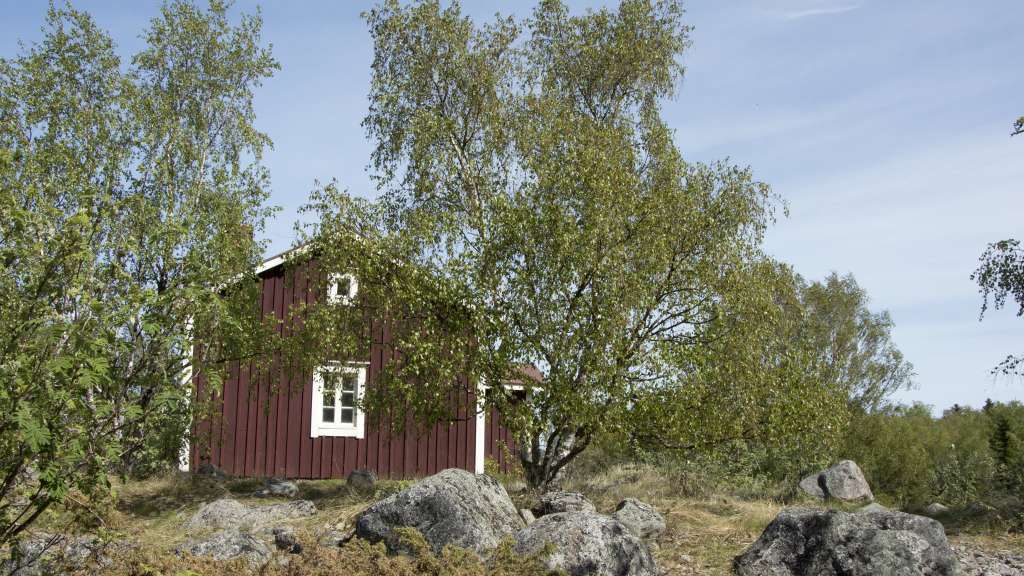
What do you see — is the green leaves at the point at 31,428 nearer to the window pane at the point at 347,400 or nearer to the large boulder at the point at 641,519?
the large boulder at the point at 641,519

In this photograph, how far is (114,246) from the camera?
909cm

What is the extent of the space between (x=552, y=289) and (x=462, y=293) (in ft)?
4.85

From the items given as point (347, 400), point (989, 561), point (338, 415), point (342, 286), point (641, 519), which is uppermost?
point (342, 286)

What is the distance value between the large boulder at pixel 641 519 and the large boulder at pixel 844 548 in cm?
144

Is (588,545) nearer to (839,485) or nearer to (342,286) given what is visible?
(342,286)

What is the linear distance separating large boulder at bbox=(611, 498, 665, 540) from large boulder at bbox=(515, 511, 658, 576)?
1991 mm

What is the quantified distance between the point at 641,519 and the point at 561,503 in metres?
1.13

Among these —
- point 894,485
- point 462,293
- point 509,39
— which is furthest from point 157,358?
Answer: point 894,485

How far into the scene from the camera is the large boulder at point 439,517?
9664 mm

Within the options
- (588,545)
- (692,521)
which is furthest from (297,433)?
(588,545)

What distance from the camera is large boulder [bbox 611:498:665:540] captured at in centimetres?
1162

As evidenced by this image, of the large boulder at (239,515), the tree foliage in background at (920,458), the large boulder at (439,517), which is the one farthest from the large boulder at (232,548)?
the tree foliage in background at (920,458)

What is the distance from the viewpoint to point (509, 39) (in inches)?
752

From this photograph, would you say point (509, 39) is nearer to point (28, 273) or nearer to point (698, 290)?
point (698, 290)
